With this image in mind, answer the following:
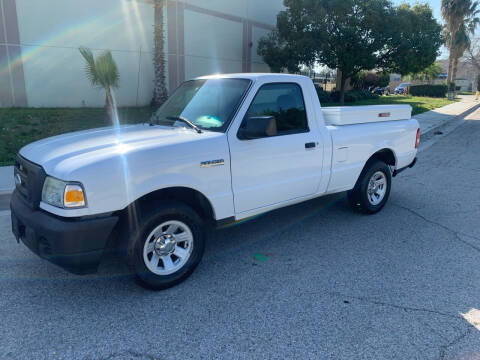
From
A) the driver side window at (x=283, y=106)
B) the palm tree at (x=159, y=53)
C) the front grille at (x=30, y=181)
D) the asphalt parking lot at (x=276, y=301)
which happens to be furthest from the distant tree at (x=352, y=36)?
the front grille at (x=30, y=181)

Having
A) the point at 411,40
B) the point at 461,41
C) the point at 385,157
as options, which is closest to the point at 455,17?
the point at 461,41

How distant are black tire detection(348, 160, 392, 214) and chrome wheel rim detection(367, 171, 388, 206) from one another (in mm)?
33

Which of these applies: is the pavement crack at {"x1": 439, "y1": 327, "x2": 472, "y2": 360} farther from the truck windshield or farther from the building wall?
the building wall

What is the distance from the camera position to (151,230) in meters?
3.31

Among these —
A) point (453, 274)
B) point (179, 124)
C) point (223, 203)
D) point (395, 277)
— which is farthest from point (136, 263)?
point (453, 274)

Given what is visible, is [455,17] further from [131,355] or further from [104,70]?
[131,355]

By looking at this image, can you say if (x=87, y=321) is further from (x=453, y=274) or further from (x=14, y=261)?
(x=453, y=274)

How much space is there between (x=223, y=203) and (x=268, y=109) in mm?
1162

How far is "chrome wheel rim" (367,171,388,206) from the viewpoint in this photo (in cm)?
548

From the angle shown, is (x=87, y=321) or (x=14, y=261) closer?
(x=87, y=321)

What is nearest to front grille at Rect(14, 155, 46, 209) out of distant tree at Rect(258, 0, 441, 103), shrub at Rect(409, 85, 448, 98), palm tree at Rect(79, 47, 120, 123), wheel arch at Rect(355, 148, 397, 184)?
wheel arch at Rect(355, 148, 397, 184)

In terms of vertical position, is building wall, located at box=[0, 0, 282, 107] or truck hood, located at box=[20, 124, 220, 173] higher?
building wall, located at box=[0, 0, 282, 107]

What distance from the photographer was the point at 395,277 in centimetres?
376

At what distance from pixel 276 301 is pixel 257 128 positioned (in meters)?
1.57
